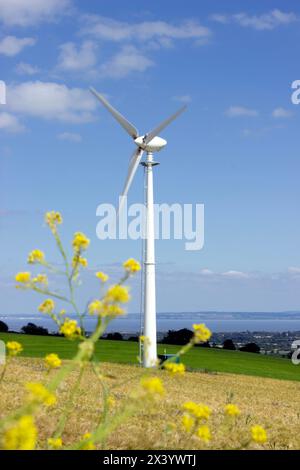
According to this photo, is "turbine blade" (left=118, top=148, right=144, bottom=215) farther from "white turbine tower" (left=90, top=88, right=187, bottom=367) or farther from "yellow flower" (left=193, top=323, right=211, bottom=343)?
"yellow flower" (left=193, top=323, right=211, bottom=343)

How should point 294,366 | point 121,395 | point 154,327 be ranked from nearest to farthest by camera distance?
point 121,395, point 154,327, point 294,366

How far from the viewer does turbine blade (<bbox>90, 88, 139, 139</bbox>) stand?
27219 millimetres

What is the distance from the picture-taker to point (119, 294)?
396 cm

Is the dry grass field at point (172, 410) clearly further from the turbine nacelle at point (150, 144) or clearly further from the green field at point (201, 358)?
the turbine nacelle at point (150, 144)

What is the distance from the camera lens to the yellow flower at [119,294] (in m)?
3.95

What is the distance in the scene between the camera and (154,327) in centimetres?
2705

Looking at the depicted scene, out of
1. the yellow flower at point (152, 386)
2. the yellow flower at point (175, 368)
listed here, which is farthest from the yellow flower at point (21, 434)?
the yellow flower at point (175, 368)

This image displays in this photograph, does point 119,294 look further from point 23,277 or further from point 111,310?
point 23,277

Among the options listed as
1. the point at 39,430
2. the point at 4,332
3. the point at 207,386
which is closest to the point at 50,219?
the point at 39,430

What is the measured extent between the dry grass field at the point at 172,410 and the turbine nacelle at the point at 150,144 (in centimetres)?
1066

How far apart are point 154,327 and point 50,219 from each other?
22519 mm

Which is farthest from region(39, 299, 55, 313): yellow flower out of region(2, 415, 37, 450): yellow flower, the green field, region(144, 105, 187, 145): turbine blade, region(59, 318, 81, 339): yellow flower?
region(144, 105, 187, 145): turbine blade
